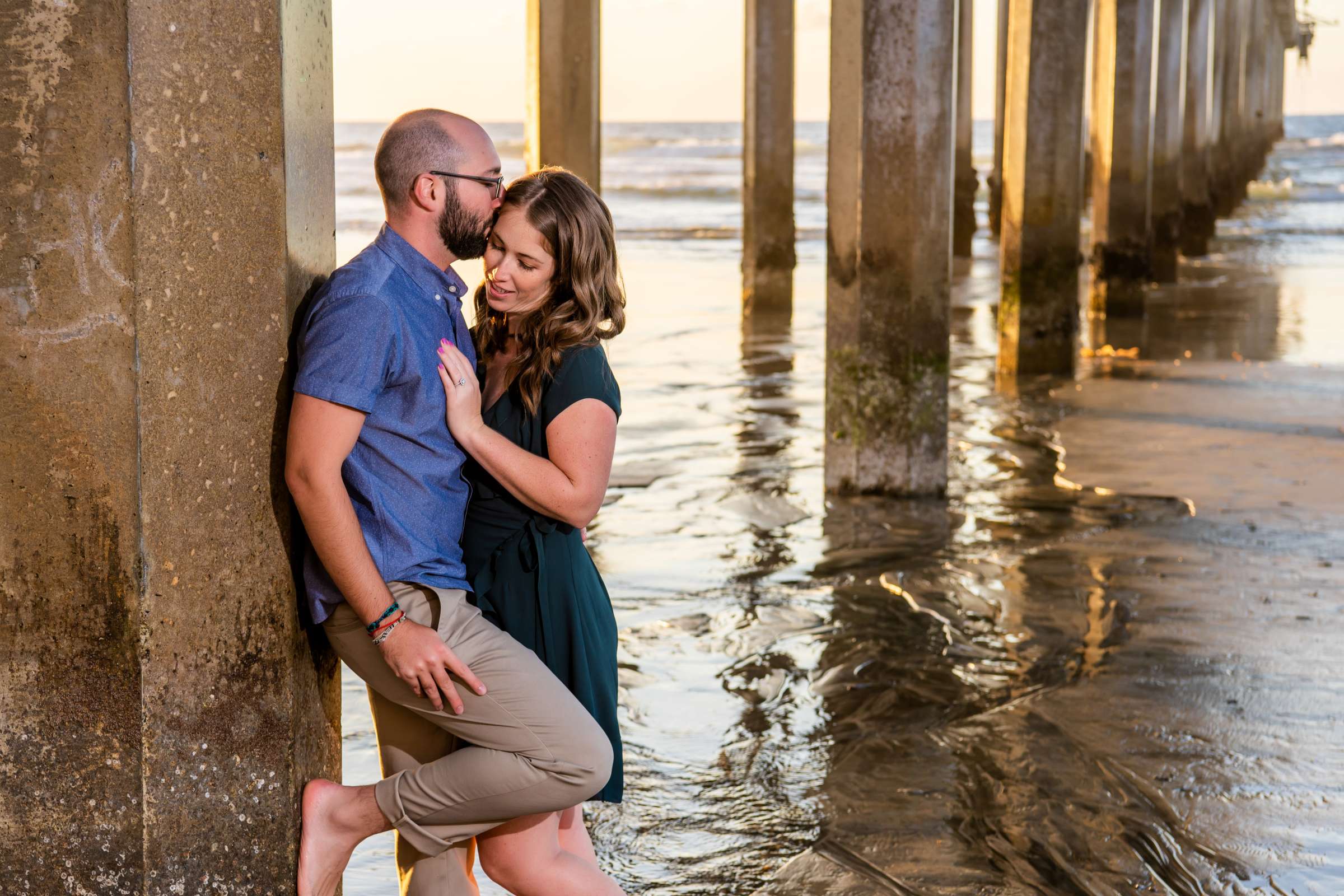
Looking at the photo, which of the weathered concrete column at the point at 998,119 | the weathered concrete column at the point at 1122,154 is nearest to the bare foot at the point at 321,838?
the weathered concrete column at the point at 1122,154

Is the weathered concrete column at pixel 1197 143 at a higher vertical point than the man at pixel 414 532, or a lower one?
higher

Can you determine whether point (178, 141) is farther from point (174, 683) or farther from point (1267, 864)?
point (1267, 864)

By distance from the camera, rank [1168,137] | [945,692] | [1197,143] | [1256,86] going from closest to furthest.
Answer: [945,692] < [1168,137] < [1197,143] < [1256,86]

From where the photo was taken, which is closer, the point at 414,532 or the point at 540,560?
the point at 414,532

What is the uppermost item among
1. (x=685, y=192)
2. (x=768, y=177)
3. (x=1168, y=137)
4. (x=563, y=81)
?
(x=685, y=192)

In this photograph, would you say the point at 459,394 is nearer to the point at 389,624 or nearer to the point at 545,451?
the point at 545,451

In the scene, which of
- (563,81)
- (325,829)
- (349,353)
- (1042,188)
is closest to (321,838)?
(325,829)

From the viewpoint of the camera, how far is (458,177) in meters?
2.55

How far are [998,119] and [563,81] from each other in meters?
17.9

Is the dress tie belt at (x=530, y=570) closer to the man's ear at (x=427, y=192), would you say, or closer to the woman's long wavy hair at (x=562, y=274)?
the woman's long wavy hair at (x=562, y=274)

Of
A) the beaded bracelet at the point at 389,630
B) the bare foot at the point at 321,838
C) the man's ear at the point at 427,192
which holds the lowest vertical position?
the bare foot at the point at 321,838

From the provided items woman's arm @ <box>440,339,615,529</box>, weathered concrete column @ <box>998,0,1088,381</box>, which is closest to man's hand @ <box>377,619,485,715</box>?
woman's arm @ <box>440,339,615,529</box>

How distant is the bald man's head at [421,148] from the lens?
252cm

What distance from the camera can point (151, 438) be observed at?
2463mm
